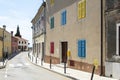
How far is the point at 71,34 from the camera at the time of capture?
30328mm

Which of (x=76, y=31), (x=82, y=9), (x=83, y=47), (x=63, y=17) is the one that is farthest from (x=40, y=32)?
(x=83, y=47)

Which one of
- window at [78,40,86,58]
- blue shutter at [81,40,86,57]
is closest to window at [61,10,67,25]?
window at [78,40,86,58]

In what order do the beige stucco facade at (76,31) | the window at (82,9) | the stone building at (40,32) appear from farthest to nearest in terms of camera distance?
the stone building at (40,32)
the window at (82,9)
the beige stucco facade at (76,31)

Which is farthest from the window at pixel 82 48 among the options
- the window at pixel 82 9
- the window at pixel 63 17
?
the window at pixel 63 17

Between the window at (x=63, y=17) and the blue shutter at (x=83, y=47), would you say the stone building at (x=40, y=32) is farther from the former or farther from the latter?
the blue shutter at (x=83, y=47)

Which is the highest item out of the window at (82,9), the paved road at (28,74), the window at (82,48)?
the window at (82,9)

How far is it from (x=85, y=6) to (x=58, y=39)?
10.7 m

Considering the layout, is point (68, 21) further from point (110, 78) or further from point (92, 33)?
point (110, 78)

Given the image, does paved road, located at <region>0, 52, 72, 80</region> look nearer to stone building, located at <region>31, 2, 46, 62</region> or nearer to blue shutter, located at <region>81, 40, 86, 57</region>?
blue shutter, located at <region>81, 40, 86, 57</region>

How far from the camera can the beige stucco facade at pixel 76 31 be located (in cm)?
2352

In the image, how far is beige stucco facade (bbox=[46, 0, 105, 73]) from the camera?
23.5 meters

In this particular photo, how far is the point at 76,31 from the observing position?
2864cm

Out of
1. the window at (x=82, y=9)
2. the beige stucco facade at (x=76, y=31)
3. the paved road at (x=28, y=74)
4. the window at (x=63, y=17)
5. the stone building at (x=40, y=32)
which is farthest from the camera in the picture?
the stone building at (x=40, y=32)

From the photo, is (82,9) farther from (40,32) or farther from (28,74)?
(40,32)
